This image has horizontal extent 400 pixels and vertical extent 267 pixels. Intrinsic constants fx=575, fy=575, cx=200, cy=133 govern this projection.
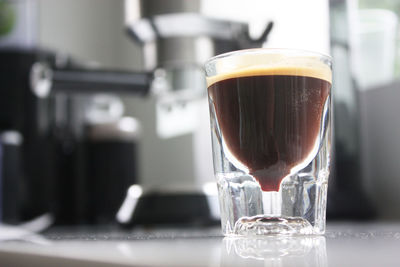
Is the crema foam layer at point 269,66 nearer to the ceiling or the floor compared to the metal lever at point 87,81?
nearer to the floor

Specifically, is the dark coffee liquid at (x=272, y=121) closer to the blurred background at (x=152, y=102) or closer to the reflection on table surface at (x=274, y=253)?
the reflection on table surface at (x=274, y=253)

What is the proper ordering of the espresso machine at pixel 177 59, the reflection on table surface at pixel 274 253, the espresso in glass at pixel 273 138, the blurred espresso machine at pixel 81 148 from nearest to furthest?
the reflection on table surface at pixel 274 253 < the espresso in glass at pixel 273 138 < the espresso machine at pixel 177 59 < the blurred espresso machine at pixel 81 148

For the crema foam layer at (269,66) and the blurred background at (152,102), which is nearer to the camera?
the crema foam layer at (269,66)

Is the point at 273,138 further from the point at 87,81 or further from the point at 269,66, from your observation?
the point at 87,81

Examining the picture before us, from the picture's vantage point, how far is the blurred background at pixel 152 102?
59 centimetres

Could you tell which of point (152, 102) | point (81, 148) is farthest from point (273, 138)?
point (152, 102)

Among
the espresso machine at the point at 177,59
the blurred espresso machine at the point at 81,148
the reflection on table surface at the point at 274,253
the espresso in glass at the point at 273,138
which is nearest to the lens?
the reflection on table surface at the point at 274,253

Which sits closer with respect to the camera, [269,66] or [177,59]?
[269,66]

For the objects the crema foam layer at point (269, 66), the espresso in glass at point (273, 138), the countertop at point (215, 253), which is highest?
the crema foam layer at point (269, 66)

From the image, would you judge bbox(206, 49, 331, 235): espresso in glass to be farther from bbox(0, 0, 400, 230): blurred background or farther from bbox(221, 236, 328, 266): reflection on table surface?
bbox(0, 0, 400, 230): blurred background

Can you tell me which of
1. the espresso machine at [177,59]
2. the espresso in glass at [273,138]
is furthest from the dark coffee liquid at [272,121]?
the espresso machine at [177,59]

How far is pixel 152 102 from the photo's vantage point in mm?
1210

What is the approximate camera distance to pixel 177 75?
641mm

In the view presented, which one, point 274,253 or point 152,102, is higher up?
point 152,102
